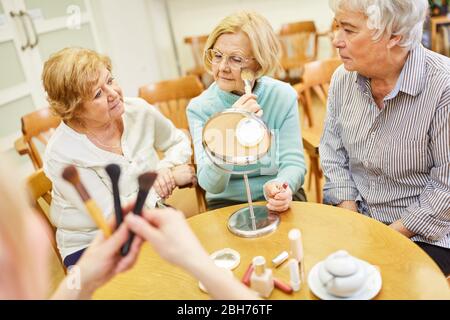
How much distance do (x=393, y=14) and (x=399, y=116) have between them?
0.95 feet

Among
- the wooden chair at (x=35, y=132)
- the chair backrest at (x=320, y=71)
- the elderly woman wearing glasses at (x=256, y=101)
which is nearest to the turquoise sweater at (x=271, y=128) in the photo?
the elderly woman wearing glasses at (x=256, y=101)

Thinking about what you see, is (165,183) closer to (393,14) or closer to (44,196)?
(44,196)

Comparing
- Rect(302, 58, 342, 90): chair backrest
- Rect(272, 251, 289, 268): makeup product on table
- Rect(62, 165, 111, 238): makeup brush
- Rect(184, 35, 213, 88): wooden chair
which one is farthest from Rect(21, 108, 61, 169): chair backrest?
Rect(184, 35, 213, 88): wooden chair

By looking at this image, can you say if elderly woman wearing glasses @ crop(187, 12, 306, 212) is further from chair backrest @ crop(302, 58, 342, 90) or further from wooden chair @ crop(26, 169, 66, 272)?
chair backrest @ crop(302, 58, 342, 90)

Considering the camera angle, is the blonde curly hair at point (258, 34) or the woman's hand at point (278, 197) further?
the blonde curly hair at point (258, 34)

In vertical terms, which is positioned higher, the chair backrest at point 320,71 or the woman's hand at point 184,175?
the chair backrest at point 320,71

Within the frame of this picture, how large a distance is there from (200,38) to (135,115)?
10.9 ft

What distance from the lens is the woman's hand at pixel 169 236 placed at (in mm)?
506

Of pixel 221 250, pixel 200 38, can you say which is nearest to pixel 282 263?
pixel 221 250

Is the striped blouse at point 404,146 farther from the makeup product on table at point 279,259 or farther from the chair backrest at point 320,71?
the chair backrest at point 320,71

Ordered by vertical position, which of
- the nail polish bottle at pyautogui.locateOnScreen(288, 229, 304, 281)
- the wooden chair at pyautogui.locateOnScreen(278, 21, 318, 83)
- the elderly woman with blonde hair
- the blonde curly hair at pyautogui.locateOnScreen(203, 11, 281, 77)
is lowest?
the wooden chair at pyautogui.locateOnScreen(278, 21, 318, 83)

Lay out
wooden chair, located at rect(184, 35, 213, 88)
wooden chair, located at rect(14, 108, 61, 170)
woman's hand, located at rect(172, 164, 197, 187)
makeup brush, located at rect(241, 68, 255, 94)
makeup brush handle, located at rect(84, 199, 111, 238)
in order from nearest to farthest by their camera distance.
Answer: makeup brush handle, located at rect(84, 199, 111, 238), makeup brush, located at rect(241, 68, 255, 94), woman's hand, located at rect(172, 164, 197, 187), wooden chair, located at rect(14, 108, 61, 170), wooden chair, located at rect(184, 35, 213, 88)

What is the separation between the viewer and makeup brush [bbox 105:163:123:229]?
1.65 ft

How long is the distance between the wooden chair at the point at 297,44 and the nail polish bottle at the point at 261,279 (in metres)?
3.72
